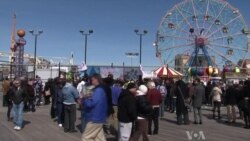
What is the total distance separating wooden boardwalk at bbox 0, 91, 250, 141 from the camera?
41.5 ft

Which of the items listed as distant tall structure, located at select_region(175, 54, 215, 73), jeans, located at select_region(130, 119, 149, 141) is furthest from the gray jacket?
distant tall structure, located at select_region(175, 54, 215, 73)

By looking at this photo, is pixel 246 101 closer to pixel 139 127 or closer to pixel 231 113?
pixel 231 113

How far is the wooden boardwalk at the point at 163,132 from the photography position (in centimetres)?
1266

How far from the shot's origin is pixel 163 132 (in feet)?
47.3

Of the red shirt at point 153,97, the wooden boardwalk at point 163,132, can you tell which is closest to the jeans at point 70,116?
the wooden boardwalk at point 163,132

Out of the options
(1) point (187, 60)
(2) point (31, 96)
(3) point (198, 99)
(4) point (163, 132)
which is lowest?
(4) point (163, 132)

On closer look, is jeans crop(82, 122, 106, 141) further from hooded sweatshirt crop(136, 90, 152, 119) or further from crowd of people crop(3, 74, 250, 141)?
hooded sweatshirt crop(136, 90, 152, 119)

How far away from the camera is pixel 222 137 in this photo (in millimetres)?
13547

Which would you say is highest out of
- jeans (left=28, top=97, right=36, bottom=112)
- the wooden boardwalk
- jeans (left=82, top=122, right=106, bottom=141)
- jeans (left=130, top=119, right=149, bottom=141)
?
jeans (left=82, top=122, right=106, bottom=141)

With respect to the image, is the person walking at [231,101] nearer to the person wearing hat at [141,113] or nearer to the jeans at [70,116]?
the jeans at [70,116]

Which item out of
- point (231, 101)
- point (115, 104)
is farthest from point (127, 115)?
point (231, 101)

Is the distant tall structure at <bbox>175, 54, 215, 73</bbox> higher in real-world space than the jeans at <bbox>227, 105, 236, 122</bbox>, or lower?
higher

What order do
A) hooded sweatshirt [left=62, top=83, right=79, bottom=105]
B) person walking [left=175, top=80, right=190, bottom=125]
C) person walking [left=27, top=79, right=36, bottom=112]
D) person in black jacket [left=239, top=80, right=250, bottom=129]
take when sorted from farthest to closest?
person walking [left=27, top=79, right=36, bottom=112] → person walking [left=175, top=80, right=190, bottom=125] → person in black jacket [left=239, top=80, right=250, bottom=129] → hooded sweatshirt [left=62, top=83, right=79, bottom=105]

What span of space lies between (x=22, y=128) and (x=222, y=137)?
6372 millimetres
